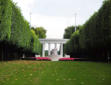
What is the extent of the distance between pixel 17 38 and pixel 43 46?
4296 cm

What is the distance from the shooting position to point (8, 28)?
72.4ft

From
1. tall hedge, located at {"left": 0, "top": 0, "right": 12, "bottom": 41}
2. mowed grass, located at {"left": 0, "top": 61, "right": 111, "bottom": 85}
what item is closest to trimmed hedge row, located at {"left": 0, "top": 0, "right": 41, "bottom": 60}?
tall hedge, located at {"left": 0, "top": 0, "right": 12, "bottom": 41}

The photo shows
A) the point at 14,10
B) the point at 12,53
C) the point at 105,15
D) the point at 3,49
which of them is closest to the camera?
the point at 105,15

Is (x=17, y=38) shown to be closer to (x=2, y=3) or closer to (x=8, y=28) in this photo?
(x=8, y=28)

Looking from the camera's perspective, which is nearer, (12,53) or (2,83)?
(2,83)

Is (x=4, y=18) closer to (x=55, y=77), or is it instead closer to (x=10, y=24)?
(x=10, y=24)

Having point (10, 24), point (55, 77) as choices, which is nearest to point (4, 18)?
point (10, 24)

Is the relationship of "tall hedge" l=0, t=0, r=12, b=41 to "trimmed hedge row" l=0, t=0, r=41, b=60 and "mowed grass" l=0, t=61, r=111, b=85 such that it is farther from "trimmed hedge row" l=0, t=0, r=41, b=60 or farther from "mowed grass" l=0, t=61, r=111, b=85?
"mowed grass" l=0, t=61, r=111, b=85

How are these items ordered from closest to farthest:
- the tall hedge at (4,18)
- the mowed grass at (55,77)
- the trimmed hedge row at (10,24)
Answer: the mowed grass at (55,77), the tall hedge at (4,18), the trimmed hedge row at (10,24)

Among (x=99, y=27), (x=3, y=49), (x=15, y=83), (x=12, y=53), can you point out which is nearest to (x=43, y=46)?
(x=12, y=53)

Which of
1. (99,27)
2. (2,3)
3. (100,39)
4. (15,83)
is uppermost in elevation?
(2,3)

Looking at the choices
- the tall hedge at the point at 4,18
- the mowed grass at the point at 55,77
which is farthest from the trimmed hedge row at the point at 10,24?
the mowed grass at the point at 55,77

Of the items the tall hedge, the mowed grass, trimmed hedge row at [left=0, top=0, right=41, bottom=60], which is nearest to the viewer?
the mowed grass

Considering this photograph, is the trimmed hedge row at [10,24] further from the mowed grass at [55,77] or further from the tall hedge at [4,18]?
the mowed grass at [55,77]
